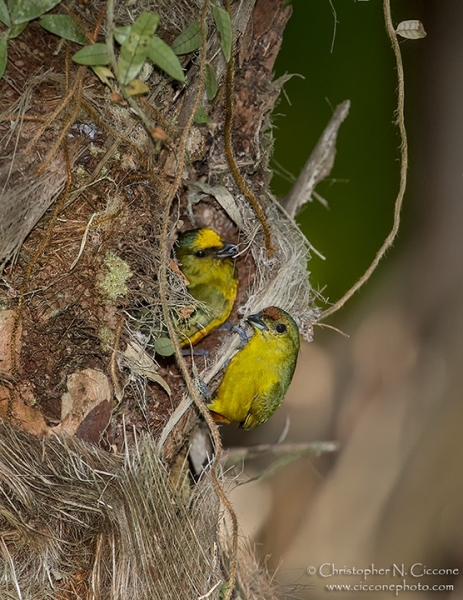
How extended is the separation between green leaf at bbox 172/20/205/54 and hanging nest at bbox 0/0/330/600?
143mm

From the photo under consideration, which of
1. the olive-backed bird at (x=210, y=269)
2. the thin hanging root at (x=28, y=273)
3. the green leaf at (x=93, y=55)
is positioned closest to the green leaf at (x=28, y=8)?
the green leaf at (x=93, y=55)

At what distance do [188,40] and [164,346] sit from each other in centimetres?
110

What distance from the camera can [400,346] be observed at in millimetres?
4754

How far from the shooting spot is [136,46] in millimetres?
2133

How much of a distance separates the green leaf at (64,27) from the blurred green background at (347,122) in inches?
64.7

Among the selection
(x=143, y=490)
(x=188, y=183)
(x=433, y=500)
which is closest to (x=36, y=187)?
(x=188, y=183)

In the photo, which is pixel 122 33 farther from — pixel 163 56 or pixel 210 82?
pixel 210 82

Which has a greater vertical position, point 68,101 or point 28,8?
point 28,8

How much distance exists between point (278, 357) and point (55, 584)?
4.74 feet

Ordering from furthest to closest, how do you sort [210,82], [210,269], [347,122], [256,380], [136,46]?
[347,122] → [210,269] → [256,380] → [210,82] → [136,46]

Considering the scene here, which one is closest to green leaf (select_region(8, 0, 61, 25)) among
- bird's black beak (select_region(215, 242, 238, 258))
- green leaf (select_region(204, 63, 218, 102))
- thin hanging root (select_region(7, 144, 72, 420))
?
thin hanging root (select_region(7, 144, 72, 420))

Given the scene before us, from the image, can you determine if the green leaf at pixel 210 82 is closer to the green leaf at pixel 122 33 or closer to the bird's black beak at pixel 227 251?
the green leaf at pixel 122 33

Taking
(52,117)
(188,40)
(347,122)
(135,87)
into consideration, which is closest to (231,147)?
(188,40)

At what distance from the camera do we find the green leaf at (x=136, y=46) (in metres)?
2.11
